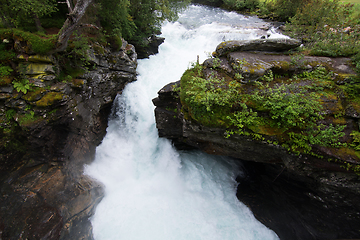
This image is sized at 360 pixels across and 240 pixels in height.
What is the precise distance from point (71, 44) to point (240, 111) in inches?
341

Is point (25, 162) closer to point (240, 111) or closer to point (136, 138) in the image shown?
Result: point (136, 138)

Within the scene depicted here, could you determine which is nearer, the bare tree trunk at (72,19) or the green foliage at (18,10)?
the bare tree trunk at (72,19)

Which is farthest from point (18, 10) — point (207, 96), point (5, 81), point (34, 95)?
point (207, 96)

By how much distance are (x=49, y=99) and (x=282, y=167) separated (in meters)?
10.4

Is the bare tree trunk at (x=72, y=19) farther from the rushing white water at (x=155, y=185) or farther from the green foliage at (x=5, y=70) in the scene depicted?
the rushing white water at (x=155, y=185)

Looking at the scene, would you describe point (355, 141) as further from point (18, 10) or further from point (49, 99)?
point (18, 10)

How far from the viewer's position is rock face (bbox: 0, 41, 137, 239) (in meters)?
6.23

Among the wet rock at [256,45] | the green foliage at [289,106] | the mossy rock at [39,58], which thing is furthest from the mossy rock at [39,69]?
the green foliage at [289,106]

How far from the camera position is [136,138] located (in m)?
10.0

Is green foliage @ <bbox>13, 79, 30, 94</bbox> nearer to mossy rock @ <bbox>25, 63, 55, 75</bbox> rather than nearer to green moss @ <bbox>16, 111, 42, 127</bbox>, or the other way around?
mossy rock @ <bbox>25, 63, 55, 75</bbox>

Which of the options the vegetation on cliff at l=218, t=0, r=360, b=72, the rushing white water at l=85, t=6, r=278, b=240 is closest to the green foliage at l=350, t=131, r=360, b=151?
the vegetation on cliff at l=218, t=0, r=360, b=72

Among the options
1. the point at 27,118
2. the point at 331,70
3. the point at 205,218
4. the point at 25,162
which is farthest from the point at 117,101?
the point at 331,70

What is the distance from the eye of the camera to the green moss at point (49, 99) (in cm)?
638

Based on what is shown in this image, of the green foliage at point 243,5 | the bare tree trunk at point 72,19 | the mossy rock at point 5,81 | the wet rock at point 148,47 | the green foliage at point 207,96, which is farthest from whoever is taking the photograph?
the green foliage at point 243,5
